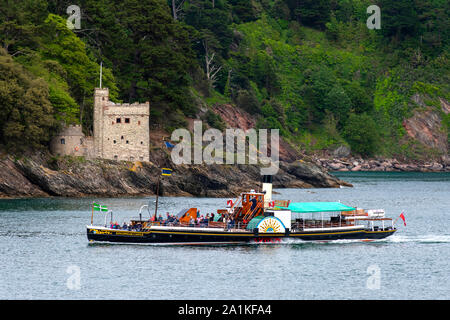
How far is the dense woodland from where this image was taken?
10806 cm

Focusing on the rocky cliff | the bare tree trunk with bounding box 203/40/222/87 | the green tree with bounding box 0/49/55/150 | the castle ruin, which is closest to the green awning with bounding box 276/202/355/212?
the rocky cliff

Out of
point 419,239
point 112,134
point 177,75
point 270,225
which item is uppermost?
point 177,75

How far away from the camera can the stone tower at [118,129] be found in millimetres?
110312

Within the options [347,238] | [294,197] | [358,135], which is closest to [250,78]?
[358,135]

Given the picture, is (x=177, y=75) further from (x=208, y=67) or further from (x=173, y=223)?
(x=173, y=223)

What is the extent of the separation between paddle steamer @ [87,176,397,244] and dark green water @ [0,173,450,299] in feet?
2.68

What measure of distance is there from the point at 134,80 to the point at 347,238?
205ft

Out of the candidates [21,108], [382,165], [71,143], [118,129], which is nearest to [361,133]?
[382,165]

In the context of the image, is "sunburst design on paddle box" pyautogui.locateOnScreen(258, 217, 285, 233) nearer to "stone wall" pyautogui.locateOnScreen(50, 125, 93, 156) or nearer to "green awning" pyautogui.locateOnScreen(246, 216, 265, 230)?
"green awning" pyautogui.locateOnScreen(246, 216, 265, 230)

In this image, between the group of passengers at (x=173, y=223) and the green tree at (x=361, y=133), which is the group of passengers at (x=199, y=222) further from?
the green tree at (x=361, y=133)

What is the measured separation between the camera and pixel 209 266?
5925cm

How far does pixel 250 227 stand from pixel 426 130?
13608 cm

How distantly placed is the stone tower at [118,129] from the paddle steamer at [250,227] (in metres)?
41.3

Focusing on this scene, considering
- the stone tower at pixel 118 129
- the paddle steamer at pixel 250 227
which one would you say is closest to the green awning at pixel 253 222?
the paddle steamer at pixel 250 227
